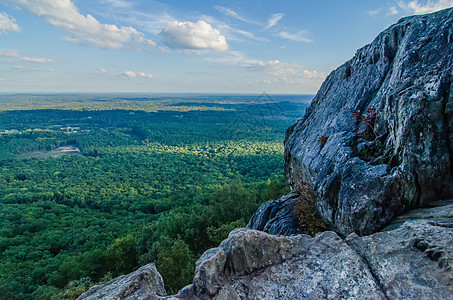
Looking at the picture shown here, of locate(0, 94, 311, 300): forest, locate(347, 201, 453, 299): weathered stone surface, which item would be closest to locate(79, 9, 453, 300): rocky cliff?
locate(347, 201, 453, 299): weathered stone surface

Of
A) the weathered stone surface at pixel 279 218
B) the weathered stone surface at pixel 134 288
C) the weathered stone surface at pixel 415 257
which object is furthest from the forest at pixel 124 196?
the weathered stone surface at pixel 415 257

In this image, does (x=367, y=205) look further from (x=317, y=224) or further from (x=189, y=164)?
(x=189, y=164)

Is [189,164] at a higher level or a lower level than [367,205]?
lower

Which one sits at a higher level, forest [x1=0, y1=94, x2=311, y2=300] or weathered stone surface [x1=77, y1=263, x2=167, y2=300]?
weathered stone surface [x1=77, y1=263, x2=167, y2=300]

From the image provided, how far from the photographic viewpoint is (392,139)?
8320mm

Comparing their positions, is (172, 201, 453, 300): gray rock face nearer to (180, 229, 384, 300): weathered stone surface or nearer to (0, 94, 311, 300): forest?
(180, 229, 384, 300): weathered stone surface

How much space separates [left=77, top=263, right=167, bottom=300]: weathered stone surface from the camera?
553 cm

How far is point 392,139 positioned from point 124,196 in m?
67.7

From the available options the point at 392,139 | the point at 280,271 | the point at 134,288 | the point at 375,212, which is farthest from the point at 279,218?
the point at 134,288

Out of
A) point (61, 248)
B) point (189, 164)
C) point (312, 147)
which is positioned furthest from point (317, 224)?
point (189, 164)

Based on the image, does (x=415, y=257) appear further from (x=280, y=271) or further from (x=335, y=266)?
(x=280, y=271)

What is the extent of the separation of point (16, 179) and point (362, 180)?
364 ft

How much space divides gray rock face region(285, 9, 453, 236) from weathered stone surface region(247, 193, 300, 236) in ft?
5.66

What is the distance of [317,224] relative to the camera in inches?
389
